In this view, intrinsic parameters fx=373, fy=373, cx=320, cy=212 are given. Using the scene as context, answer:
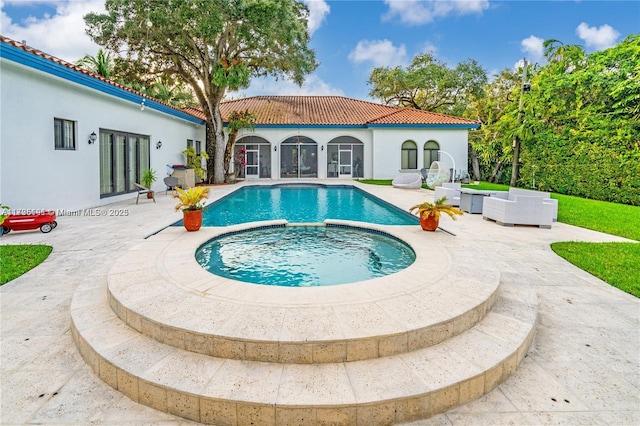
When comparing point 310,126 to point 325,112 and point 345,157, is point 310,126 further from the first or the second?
point 325,112

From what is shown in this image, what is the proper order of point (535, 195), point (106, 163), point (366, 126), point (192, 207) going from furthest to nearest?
point (366, 126) < point (106, 163) < point (535, 195) < point (192, 207)

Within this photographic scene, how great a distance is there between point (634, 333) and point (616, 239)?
5132mm

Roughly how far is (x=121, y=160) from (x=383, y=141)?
606 inches

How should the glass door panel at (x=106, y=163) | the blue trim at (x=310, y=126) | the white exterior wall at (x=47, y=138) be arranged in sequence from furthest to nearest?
the blue trim at (x=310, y=126)
the glass door panel at (x=106, y=163)
the white exterior wall at (x=47, y=138)

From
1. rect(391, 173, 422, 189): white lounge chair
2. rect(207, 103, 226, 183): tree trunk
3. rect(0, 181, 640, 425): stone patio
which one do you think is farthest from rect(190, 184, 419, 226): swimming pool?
rect(0, 181, 640, 425): stone patio

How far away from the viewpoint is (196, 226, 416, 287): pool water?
17.6 ft

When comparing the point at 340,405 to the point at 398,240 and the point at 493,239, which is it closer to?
the point at 398,240

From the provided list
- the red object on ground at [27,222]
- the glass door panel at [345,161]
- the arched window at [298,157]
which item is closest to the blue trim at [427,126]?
the glass door panel at [345,161]

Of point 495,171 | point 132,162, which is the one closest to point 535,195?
point 132,162

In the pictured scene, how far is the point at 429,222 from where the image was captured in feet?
24.8

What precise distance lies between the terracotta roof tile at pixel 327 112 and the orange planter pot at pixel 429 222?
53.9ft

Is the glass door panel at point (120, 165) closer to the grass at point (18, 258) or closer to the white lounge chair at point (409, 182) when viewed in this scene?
the grass at point (18, 258)

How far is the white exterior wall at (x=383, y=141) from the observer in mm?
23500

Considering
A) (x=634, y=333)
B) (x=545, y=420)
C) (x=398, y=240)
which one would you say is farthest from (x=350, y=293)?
(x=398, y=240)
